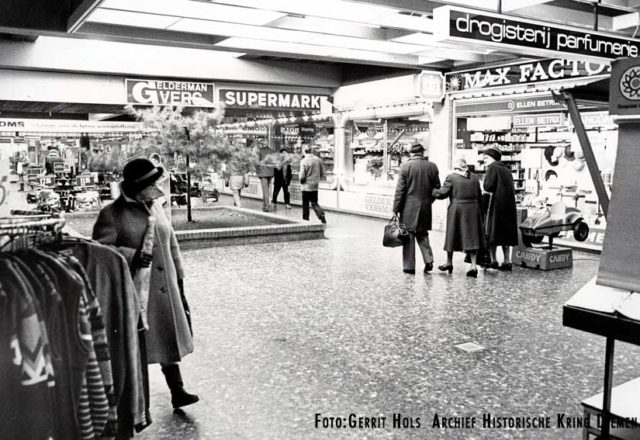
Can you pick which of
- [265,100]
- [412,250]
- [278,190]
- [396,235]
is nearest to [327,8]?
[396,235]

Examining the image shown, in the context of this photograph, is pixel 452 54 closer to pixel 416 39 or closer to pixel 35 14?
pixel 416 39

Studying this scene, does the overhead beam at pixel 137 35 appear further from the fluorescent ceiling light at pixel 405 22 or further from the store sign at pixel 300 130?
the store sign at pixel 300 130

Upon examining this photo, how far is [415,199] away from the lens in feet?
24.5

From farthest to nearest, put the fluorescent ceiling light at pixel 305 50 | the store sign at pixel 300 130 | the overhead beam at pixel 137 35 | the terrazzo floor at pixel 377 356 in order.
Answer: the store sign at pixel 300 130 → the fluorescent ceiling light at pixel 305 50 → the overhead beam at pixel 137 35 → the terrazzo floor at pixel 377 356

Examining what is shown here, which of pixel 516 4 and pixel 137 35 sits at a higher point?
pixel 516 4

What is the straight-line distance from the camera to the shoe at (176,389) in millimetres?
3535

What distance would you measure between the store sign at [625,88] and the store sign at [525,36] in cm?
268

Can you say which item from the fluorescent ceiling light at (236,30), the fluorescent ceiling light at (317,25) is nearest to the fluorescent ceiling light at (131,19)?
the fluorescent ceiling light at (236,30)

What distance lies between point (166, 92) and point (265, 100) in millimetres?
2201

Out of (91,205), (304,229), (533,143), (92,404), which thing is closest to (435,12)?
(92,404)

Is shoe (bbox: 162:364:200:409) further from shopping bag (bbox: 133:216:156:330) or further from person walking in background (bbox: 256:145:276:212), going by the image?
person walking in background (bbox: 256:145:276:212)

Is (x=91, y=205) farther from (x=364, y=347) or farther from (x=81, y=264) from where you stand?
(x=81, y=264)

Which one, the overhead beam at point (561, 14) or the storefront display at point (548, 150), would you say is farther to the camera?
the storefront display at point (548, 150)

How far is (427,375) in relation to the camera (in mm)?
4090
